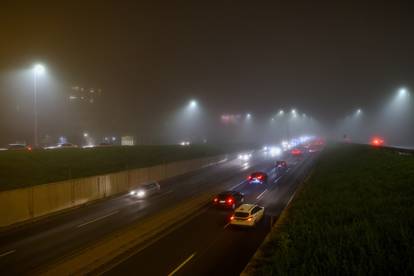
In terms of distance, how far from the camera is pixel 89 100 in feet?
336

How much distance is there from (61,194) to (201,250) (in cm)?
1827

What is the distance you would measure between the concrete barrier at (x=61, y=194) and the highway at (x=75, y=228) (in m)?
1.13

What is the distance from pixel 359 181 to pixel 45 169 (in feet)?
103

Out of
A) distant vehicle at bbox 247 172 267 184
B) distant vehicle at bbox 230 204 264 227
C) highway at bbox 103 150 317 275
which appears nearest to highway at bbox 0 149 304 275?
distant vehicle at bbox 247 172 267 184

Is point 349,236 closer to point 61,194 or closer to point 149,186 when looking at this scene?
point 61,194

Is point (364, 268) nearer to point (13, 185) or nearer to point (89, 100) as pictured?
point (13, 185)

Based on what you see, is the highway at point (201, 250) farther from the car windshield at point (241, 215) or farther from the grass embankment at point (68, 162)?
the grass embankment at point (68, 162)

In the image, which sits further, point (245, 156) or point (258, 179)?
point (245, 156)

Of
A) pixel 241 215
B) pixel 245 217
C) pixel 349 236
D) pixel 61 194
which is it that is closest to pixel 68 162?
pixel 61 194

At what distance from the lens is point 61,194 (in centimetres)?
3334

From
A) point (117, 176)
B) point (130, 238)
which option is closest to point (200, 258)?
Result: point (130, 238)

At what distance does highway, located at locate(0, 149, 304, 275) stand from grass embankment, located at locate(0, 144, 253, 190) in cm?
620

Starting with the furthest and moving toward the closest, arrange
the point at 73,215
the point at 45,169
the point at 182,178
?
the point at 182,178
the point at 45,169
the point at 73,215

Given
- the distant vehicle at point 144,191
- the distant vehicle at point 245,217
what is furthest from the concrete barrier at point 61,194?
the distant vehicle at point 245,217
